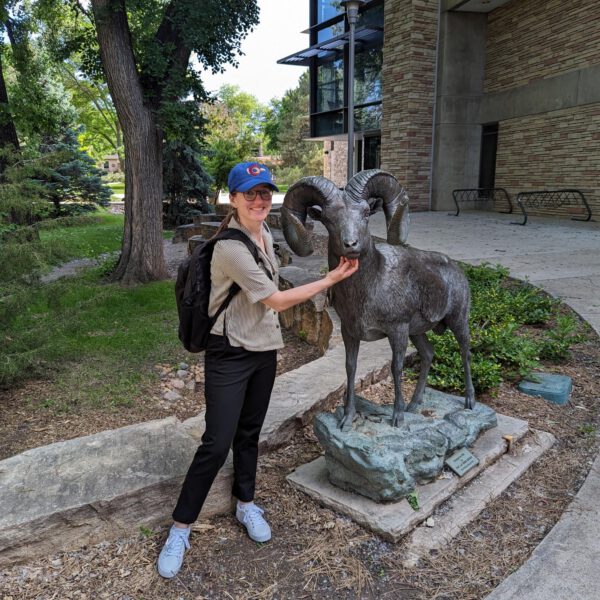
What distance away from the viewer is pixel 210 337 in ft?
8.52

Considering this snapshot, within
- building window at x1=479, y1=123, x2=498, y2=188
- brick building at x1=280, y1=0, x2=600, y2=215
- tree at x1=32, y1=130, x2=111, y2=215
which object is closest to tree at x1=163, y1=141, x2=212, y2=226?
tree at x1=32, y1=130, x2=111, y2=215

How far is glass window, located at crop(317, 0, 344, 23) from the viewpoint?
71.6 feet

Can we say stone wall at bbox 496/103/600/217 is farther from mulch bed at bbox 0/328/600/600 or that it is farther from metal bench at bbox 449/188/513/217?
mulch bed at bbox 0/328/600/600

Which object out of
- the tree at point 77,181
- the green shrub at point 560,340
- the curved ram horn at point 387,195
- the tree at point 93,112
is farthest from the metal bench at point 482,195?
the tree at point 93,112

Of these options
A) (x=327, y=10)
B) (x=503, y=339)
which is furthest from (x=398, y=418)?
(x=327, y=10)

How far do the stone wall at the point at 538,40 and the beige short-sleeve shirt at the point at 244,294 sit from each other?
14800 mm

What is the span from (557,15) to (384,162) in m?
6.47

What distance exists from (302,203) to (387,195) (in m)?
0.47

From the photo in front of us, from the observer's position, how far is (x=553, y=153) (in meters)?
14.9

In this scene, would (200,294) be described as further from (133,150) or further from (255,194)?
(133,150)

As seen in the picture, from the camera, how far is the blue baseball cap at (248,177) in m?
2.47

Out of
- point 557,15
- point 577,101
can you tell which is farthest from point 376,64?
point 577,101

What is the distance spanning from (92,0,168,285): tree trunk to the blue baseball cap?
259 inches

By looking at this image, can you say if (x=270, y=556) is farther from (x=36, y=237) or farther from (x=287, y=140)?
(x=287, y=140)
